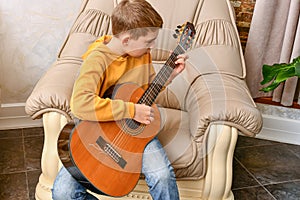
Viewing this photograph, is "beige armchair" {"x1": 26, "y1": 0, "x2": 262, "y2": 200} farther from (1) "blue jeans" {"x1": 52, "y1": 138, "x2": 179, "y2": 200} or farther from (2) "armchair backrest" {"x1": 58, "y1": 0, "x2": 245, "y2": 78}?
(1) "blue jeans" {"x1": 52, "y1": 138, "x2": 179, "y2": 200}

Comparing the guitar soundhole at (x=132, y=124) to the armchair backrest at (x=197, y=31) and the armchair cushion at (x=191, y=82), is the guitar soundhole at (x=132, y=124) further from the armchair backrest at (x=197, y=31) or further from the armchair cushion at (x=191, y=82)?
the armchair backrest at (x=197, y=31)

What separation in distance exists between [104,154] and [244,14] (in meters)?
1.52

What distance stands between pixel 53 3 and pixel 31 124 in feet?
2.52

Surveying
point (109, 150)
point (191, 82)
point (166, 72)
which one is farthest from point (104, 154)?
point (191, 82)

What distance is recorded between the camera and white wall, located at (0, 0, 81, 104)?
226 centimetres

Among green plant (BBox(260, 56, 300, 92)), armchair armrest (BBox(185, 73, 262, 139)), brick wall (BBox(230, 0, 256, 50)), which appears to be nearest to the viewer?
armchair armrest (BBox(185, 73, 262, 139))

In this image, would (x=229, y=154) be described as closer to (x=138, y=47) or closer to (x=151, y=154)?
(x=151, y=154)

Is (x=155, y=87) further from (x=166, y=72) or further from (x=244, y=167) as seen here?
(x=244, y=167)

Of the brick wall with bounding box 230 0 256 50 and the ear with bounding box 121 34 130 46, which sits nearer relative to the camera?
the ear with bounding box 121 34 130 46

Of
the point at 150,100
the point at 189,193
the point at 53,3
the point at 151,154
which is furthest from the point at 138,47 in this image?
the point at 53,3

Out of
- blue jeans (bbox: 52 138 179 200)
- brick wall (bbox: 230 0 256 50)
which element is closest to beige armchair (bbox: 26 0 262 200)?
blue jeans (bbox: 52 138 179 200)

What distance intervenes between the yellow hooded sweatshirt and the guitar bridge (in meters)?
0.08

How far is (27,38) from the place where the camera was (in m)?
2.32

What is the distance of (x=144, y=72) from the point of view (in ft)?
4.95
